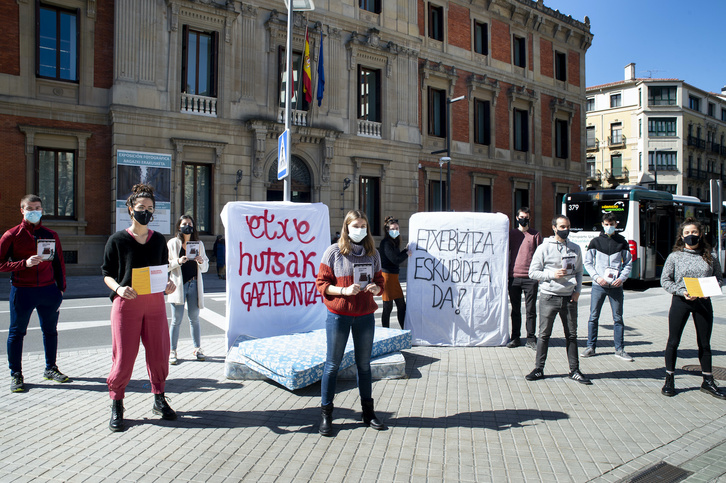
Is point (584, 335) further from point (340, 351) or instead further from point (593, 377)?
point (340, 351)

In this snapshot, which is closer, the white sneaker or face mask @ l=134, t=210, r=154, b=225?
face mask @ l=134, t=210, r=154, b=225

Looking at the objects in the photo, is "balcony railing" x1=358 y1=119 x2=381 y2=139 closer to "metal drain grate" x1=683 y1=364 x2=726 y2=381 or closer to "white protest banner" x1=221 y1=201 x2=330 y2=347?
"white protest banner" x1=221 y1=201 x2=330 y2=347

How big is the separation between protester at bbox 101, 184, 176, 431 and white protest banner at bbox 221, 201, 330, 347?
174 cm

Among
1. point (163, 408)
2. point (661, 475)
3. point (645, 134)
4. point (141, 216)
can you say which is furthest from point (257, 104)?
point (645, 134)

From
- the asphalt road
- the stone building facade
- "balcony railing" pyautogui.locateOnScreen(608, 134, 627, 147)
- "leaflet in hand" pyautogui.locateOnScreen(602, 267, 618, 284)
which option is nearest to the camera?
"leaflet in hand" pyautogui.locateOnScreen(602, 267, 618, 284)

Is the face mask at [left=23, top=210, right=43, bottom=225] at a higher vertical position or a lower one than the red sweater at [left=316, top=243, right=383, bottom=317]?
higher

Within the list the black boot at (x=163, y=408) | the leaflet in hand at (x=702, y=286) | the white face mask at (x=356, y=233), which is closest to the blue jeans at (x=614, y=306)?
the leaflet in hand at (x=702, y=286)

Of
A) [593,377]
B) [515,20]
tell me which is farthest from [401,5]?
[593,377]

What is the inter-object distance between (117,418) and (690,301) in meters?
5.93

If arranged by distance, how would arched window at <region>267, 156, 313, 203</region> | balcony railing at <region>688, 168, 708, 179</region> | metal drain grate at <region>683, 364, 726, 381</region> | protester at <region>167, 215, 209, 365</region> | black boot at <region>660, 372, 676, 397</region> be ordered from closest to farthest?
black boot at <region>660, 372, 676, 397</region>
metal drain grate at <region>683, 364, 726, 381</region>
protester at <region>167, 215, 209, 365</region>
arched window at <region>267, 156, 313, 203</region>
balcony railing at <region>688, 168, 708, 179</region>

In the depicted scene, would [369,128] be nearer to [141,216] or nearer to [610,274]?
[610,274]

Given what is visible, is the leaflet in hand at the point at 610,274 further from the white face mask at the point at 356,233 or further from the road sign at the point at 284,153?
the road sign at the point at 284,153

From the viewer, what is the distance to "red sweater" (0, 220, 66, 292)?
5.59 meters

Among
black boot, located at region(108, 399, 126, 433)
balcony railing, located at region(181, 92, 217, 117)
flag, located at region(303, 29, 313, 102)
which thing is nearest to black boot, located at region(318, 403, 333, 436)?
black boot, located at region(108, 399, 126, 433)
